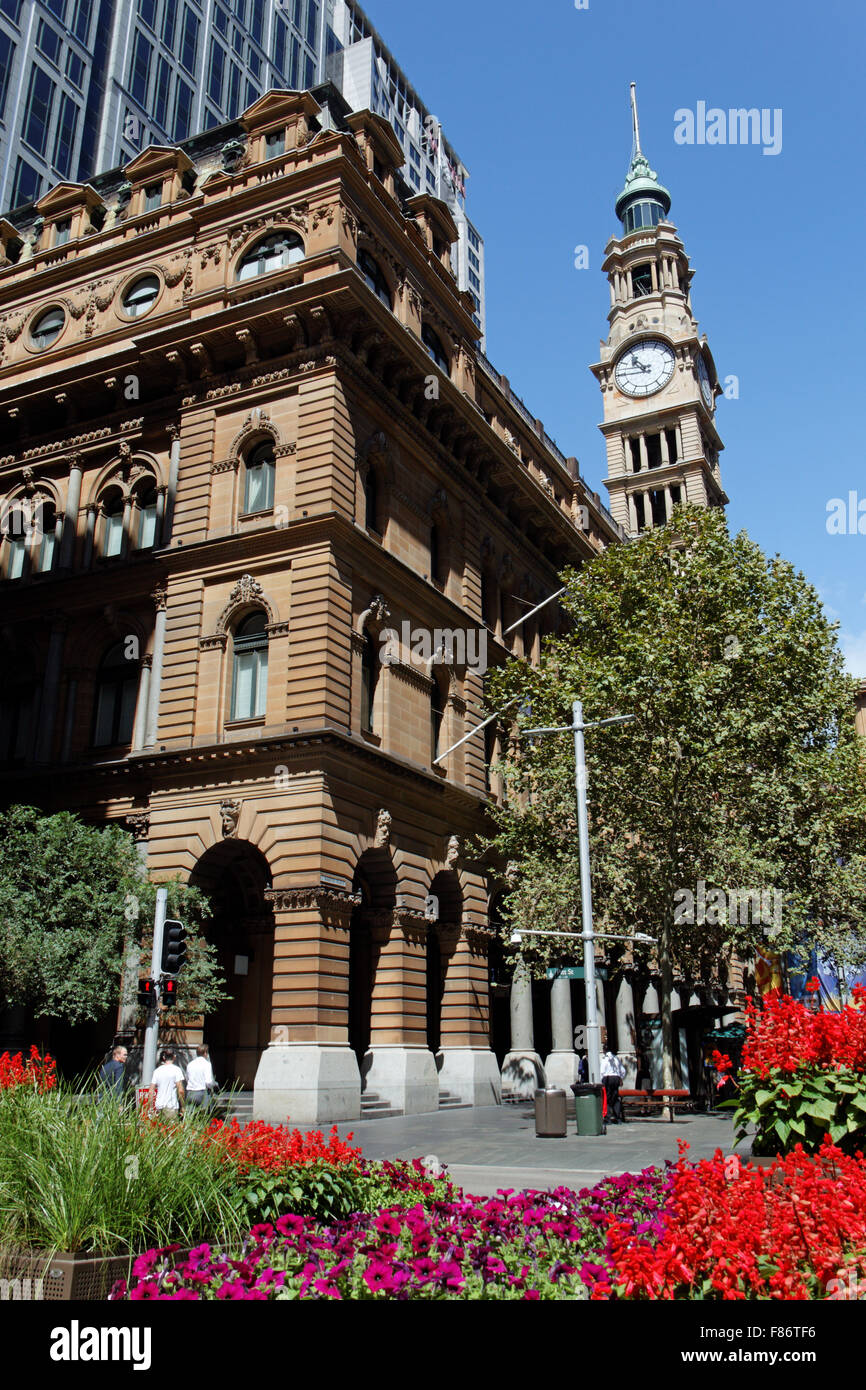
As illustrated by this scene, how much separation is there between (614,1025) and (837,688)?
22845 mm

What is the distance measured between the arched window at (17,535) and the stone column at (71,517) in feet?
6.24

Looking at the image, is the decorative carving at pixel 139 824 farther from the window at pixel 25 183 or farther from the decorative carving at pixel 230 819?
the window at pixel 25 183

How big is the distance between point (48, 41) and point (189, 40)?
65.3ft

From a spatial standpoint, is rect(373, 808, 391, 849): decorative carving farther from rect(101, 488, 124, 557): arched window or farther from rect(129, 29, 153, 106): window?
rect(129, 29, 153, 106): window

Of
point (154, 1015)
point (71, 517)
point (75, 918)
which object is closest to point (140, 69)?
point (71, 517)

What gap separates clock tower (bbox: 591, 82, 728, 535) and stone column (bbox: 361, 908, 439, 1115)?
5679 centimetres

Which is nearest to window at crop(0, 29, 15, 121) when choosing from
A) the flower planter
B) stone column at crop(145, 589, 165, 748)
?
stone column at crop(145, 589, 165, 748)

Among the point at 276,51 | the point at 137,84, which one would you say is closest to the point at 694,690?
the point at 137,84

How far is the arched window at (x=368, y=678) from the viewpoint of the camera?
29.8 meters

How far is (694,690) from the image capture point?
2864 centimetres

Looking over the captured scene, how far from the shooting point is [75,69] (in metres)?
75.1

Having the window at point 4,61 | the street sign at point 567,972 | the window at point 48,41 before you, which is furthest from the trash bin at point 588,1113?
the window at point 48,41

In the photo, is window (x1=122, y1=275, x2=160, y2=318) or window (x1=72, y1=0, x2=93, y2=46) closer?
window (x1=122, y1=275, x2=160, y2=318)

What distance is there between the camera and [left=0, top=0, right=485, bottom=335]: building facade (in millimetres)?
70250
